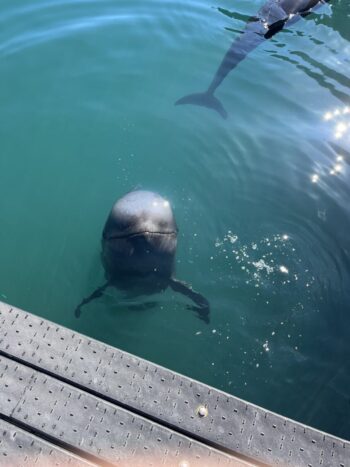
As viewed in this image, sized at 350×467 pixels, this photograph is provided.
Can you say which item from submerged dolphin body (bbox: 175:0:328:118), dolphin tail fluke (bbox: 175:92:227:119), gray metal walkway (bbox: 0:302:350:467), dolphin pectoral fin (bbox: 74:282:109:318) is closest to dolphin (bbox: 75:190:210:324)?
dolphin pectoral fin (bbox: 74:282:109:318)

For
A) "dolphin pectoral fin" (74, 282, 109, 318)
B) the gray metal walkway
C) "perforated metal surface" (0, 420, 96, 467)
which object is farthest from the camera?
"dolphin pectoral fin" (74, 282, 109, 318)

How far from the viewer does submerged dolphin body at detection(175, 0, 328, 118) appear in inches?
395

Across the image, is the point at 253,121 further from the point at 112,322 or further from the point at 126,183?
the point at 112,322

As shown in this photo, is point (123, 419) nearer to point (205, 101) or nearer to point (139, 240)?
point (139, 240)

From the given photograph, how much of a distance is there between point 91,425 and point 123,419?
1.08ft

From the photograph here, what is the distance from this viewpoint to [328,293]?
23.2 ft

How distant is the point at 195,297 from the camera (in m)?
6.70

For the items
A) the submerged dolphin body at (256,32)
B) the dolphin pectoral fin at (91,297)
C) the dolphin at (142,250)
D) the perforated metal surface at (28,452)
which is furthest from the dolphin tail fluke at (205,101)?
the perforated metal surface at (28,452)

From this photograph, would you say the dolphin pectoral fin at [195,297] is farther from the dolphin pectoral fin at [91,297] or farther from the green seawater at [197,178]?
the dolphin pectoral fin at [91,297]

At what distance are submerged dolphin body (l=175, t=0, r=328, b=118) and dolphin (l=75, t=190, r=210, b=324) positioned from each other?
4041mm

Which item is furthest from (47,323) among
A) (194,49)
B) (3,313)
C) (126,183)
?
(194,49)

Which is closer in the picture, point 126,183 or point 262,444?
point 262,444

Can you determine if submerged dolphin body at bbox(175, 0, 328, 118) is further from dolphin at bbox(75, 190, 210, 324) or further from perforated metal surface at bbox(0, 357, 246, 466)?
perforated metal surface at bbox(0, 357, 246, 466)

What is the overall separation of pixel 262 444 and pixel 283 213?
4205 mm
